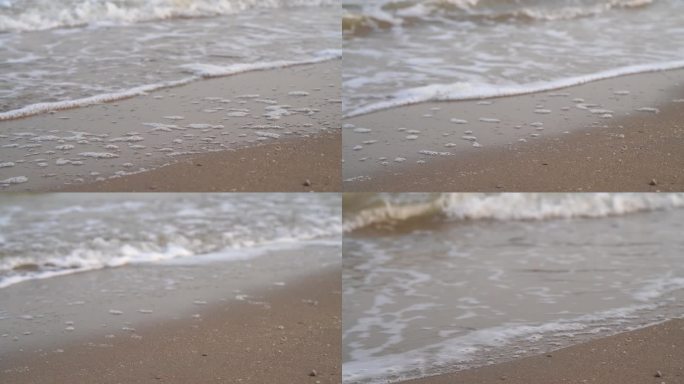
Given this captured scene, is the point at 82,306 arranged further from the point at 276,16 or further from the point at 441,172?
the point at 276,16

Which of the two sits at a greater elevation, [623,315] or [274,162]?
[274,162]

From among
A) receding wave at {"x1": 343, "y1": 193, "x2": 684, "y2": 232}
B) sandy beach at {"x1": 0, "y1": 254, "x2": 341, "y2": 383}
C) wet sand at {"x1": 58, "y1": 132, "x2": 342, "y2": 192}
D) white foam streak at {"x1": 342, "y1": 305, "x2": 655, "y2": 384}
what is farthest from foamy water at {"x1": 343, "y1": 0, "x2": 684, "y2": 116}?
white foam streak at {"x1": 342, "y1": 305, "x2": 655, "y2": 384}

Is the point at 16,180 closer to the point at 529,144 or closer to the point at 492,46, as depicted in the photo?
the point at 529,144

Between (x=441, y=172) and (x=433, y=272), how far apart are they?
1.80 feet

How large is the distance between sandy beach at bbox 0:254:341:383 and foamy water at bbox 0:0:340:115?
875 millimetres

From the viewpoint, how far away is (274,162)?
311 centimetres

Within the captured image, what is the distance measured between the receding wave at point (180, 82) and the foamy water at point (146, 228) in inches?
13.6

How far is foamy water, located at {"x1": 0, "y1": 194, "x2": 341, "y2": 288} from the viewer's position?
3479 mm

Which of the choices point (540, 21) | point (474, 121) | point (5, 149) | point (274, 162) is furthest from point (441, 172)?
point (540, 21)

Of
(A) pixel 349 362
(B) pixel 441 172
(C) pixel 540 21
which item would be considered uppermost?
(C) pixel 540 21

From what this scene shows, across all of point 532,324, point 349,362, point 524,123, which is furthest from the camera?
point 524,123

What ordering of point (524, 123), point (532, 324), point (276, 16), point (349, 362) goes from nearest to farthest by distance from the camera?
point (349, 362) → point (532, 324) → point (524, 123) → point (276, 16)

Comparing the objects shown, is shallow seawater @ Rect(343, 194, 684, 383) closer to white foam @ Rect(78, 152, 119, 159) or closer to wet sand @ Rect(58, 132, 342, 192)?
wet sand @ Rect(58, 132, 342, 192)

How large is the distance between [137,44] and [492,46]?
69.7 inches
